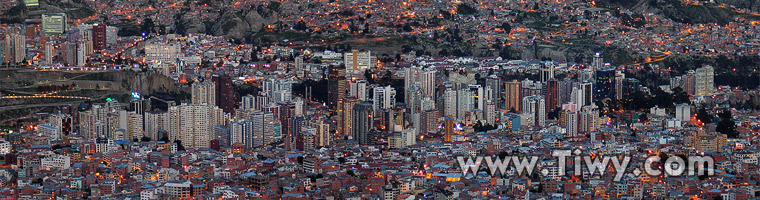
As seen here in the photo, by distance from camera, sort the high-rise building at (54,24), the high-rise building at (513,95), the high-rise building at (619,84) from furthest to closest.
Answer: the high-rise building at (54,24)
the high-rise building at (619,84)
the high-rise building at (513,95)

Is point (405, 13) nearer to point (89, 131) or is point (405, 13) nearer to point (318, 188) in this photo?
point (89, 131)

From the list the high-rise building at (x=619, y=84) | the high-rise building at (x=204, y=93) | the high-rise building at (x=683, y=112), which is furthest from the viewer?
the high-rise building at (x=619, y=84)

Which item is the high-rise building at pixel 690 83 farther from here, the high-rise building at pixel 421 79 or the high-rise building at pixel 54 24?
the high-rise building at pixel 54 24

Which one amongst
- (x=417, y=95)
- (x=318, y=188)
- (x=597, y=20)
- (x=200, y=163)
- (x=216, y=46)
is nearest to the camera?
(x=318, y=188)

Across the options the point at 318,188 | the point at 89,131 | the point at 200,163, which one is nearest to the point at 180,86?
the point at 89,131

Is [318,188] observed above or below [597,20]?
below

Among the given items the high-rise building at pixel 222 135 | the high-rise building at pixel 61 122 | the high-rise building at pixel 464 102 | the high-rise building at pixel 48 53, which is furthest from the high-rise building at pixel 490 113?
the high-rise building at pixel 48 53

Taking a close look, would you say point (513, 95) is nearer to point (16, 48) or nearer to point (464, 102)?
point (464, 102)

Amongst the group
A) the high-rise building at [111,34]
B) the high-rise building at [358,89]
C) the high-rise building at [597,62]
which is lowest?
the high-rise building at [358,89]
